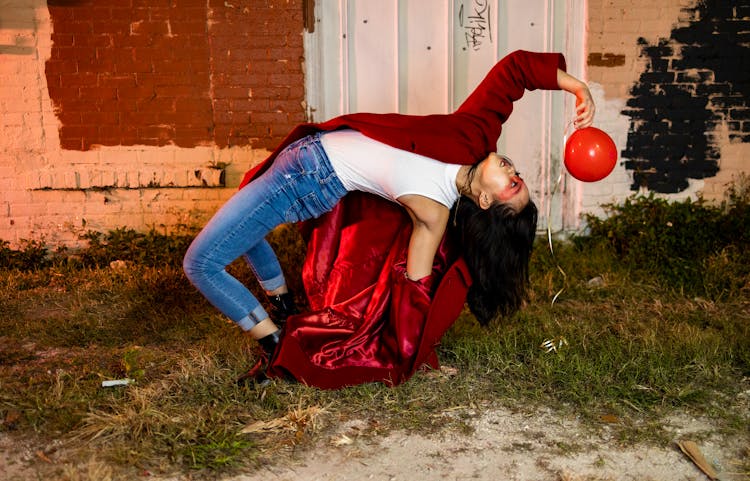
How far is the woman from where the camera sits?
3531mm

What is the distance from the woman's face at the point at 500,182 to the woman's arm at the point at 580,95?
16.8 inches

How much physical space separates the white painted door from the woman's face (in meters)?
2.34

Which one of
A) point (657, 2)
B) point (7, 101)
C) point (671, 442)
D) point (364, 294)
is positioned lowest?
point (671, 442)

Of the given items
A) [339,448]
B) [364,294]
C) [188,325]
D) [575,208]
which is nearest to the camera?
[339,448]

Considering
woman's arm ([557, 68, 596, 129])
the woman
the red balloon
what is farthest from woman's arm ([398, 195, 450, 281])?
woman's arm ([557, 68, 596, 129])

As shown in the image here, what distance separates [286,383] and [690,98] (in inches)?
160

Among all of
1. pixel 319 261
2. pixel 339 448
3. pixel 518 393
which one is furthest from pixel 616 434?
pixel 319 261

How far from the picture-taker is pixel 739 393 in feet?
12.0

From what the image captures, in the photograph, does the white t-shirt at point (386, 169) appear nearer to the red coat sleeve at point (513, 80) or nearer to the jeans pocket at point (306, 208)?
the jeans pocket at point (306, 208)

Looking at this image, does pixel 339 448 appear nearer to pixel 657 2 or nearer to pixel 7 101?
pixel 7 101

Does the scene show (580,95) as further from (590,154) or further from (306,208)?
(306,208)

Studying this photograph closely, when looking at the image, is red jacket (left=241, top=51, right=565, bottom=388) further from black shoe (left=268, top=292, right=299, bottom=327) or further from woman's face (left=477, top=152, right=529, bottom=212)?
black shoe (left=268, top=292, right=299, bottom=327)

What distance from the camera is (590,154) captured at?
3670 mm

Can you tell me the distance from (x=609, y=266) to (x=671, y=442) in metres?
2.45
